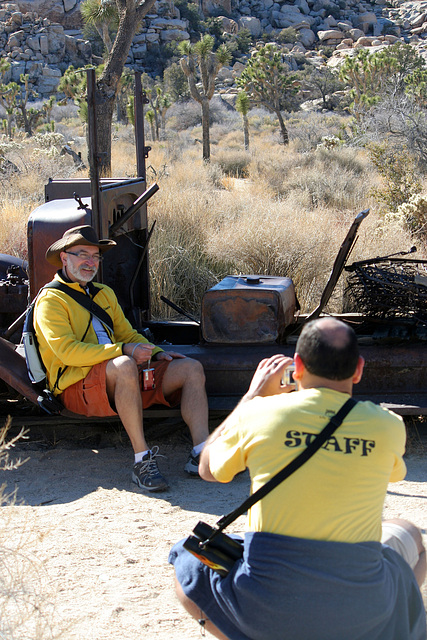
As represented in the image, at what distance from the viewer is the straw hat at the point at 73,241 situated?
381 centimetres

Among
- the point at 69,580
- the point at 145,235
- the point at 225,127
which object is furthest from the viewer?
the point at 225,127

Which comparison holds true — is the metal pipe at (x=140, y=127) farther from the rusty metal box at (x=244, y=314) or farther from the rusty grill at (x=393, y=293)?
the rusty grill at (x=393, y=293)

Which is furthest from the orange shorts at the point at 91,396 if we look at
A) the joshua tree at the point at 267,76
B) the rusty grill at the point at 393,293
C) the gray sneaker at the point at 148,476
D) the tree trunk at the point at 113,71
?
the joshua tree at the point at 267,76

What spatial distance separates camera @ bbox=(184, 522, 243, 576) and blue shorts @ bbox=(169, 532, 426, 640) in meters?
0.06

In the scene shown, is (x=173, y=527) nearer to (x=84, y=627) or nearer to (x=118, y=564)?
(x=118, y=564)

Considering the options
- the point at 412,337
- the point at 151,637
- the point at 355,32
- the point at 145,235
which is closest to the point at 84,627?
the point at 151,637

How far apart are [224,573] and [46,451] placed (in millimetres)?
2572

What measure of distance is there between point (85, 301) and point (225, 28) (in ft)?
201

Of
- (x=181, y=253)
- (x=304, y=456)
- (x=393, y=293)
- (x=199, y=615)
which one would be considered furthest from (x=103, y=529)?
(x=181, y=253)

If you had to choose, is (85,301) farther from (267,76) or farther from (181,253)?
(267,76)

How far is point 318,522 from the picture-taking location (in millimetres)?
1805

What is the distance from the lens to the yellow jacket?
375 centimetres

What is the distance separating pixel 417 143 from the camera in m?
13.9

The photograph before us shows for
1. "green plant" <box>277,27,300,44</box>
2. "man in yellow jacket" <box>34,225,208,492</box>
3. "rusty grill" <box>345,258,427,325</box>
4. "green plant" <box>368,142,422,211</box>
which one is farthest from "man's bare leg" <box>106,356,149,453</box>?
"green plant" <box>277,27,300,44</box>
